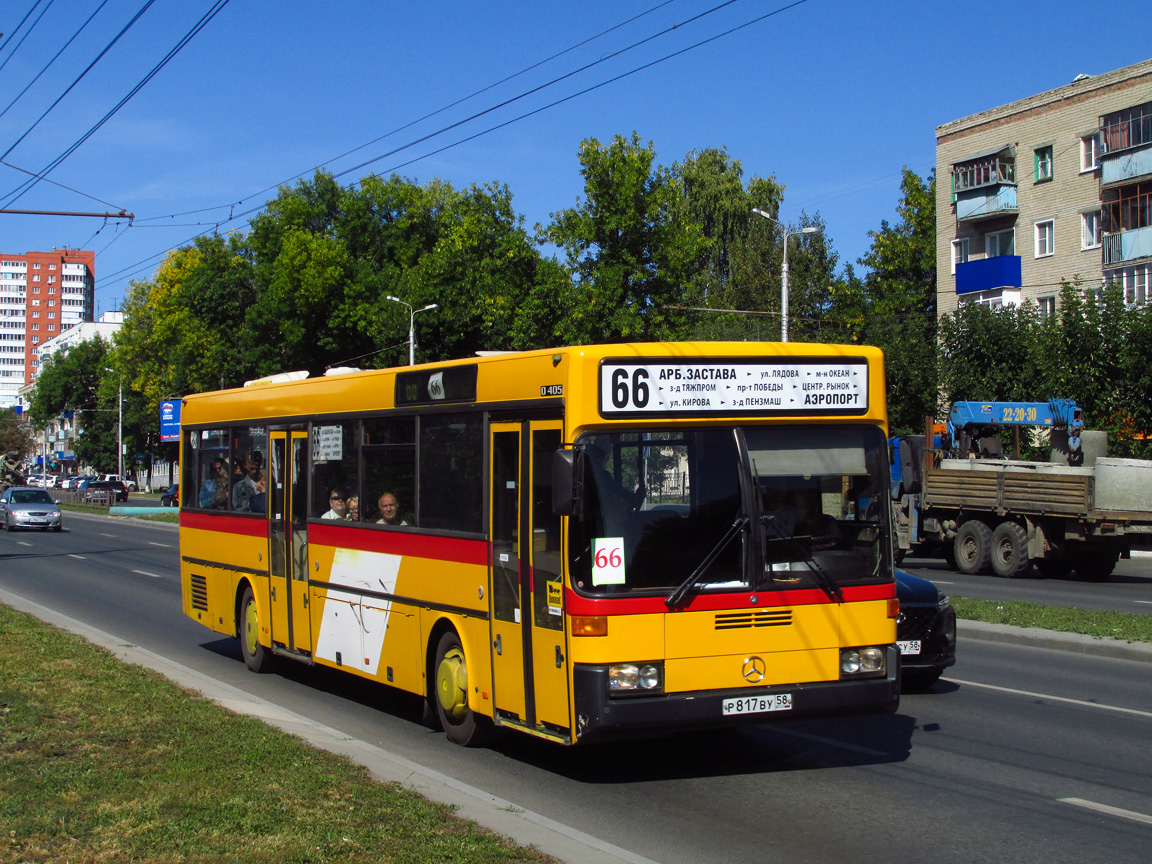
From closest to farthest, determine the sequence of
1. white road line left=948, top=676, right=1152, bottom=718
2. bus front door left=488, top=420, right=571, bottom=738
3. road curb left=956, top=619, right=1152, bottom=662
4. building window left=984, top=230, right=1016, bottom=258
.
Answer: bus front door left=488, top=420, right=571, bottom=738 → white road line left=948, top=676, right=1152, bottom=718 → road curb left=956, top=619, right=1152, bottom=662 → building window left=984, top=230, right=1016, bottom=258

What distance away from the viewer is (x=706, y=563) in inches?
275

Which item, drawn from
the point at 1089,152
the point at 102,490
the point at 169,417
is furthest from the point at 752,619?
the point at 102,490

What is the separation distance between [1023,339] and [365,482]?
3380cm

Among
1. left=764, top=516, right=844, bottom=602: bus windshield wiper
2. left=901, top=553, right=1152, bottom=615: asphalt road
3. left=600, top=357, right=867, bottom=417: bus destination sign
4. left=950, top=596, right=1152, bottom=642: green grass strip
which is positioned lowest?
left=901, top=553, right=1152, bottom=615: asphalt road

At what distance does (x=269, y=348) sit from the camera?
2571 inches

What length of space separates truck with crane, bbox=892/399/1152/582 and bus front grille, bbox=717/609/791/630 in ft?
47.6

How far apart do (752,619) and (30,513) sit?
1598 inches

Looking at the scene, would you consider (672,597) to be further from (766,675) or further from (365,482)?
(365,482)

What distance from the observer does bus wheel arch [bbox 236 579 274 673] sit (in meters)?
12.1

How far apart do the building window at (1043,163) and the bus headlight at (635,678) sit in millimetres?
44622

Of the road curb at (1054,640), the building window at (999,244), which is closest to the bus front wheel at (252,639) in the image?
the road curb at (1054,640)

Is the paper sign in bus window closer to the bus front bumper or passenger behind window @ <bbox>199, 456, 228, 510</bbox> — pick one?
the bus front bumper

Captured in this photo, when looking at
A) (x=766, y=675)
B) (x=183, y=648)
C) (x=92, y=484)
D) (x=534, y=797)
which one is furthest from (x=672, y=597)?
(x=92, y=484)

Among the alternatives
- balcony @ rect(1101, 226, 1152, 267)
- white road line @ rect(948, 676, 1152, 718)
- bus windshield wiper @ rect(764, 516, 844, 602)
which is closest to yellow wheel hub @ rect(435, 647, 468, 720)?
bus windshield wiper @ rect(764, 516, 844, 602)
